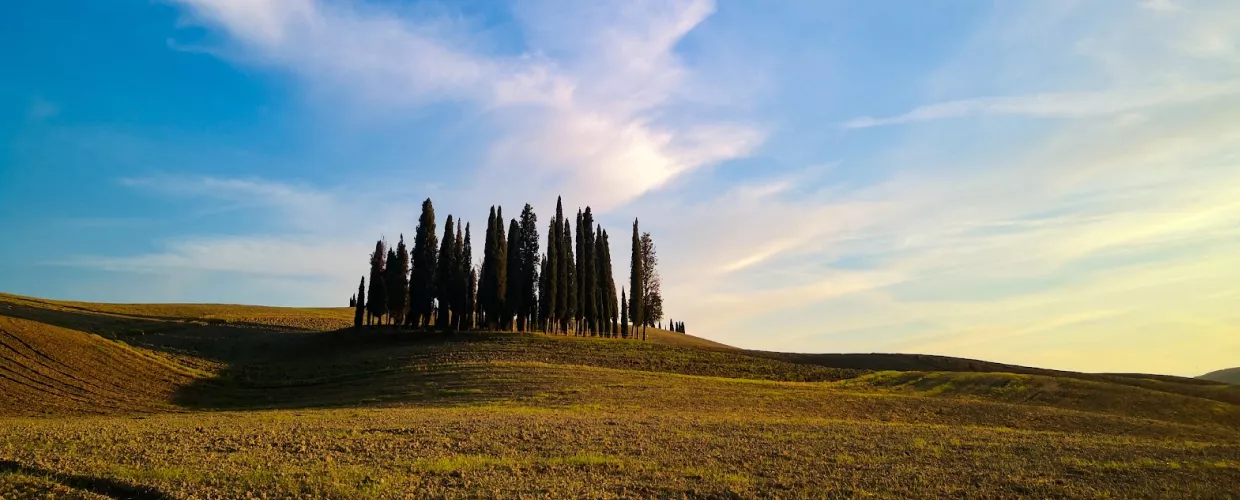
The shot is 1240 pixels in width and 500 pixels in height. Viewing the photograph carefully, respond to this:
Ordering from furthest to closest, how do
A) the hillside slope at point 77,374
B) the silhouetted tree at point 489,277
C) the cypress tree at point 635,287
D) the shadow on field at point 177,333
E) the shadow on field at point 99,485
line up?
the cypress tree at point 635,287 → the silhouetted tree at point 489,277 → the shadow on field at point 177,333 → the hillside slope at point 77,374 → the shadow on field at point 99,485

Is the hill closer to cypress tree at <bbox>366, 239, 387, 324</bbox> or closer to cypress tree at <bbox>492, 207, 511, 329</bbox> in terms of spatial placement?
cypress tree at <bbox>492, 207, 511, 329</bbox>

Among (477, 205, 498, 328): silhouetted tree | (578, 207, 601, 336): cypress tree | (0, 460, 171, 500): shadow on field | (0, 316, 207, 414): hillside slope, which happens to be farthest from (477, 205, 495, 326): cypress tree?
(0, 460, 171, 500): shadow on field

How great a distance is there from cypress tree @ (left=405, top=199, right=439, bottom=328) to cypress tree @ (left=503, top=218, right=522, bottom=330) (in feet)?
24.6

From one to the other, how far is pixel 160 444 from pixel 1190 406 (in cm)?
4898

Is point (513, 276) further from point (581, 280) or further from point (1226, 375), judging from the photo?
point (1226, 375)

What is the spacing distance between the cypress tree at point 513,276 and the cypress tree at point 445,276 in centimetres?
542

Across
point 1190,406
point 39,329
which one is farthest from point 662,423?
point 39,329

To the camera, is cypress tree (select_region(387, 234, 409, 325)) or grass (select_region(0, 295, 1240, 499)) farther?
cypress tree (select_region(387, 234, 409, 325))

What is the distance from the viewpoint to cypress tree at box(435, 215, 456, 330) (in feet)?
228

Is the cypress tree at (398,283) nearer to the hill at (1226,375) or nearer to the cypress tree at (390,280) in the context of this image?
the cypress tree at (390,280)

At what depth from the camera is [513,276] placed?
70.8 m

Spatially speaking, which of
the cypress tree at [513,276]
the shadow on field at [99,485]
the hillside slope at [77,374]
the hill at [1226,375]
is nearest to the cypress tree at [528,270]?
the cypress tree at [513,276]

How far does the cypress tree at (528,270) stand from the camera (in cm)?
7100

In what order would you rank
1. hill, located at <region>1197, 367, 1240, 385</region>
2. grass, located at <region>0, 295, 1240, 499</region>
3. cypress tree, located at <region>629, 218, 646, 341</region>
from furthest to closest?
hill, located at <region>1197, 367, 1240, 385</region> < cypress tree, located at <region>629, 218, 646, 341</region> < grass, located at <region>0, 295, 1240, 499</region>
